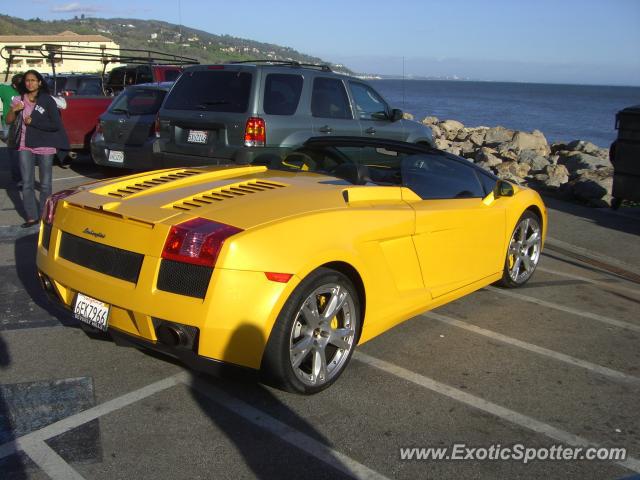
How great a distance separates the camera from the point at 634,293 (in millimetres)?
6438

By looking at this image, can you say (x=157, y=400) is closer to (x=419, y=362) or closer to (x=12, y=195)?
(x=419, y=362)

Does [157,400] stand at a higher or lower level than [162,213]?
lower

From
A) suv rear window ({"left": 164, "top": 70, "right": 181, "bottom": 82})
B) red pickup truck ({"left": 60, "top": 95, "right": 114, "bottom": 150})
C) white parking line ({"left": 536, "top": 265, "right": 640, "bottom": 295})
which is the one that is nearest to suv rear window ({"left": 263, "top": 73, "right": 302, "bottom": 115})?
white parking line ({"left": 536, "top": 265, "right": 640, "bottom": 295})

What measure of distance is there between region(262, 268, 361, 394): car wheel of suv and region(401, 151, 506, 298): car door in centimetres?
80

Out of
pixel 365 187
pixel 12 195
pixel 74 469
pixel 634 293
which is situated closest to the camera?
pixel 74 469

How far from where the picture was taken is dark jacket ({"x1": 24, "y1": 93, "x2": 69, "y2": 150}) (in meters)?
7.48

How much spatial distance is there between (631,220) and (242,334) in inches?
349

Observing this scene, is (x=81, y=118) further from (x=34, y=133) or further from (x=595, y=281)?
(x=595, y=281)

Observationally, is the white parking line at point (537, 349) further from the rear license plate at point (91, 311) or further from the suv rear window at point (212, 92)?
the suv rear window at point (212, 92)

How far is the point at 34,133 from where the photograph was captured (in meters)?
7.51

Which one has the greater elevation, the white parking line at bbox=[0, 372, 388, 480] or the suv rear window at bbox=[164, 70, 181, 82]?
the suv rear window at bbox=[164, 70, 181, 82]

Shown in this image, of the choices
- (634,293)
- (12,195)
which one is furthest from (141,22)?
(634,293)

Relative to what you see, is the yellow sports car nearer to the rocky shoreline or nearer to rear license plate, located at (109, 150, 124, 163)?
rear license plate, located at (109, 150, 124, 163)

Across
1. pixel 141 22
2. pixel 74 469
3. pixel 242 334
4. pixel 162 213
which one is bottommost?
pixel 74 469
